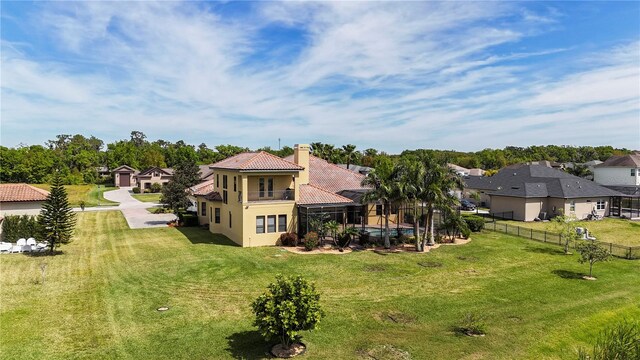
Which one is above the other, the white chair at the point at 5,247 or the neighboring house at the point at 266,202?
the neighboring house at the point at 266,202

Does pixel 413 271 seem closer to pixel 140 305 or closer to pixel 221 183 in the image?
pixel 140 305

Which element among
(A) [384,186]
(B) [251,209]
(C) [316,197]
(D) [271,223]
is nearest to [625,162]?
(A) [384,186]

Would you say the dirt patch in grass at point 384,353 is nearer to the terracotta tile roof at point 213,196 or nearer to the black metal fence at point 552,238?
the black metal fence at point 552,238

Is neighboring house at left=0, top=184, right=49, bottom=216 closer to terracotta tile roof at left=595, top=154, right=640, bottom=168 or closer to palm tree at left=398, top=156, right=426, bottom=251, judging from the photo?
palm tree at left=398, top=156, right=426, bottom=251

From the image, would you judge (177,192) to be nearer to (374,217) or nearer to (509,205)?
(374,217)

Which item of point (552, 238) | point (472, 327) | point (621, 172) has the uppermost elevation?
point (621, 172)

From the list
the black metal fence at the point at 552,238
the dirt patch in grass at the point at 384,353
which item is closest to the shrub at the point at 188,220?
the black metal fence at the point at 552,238
